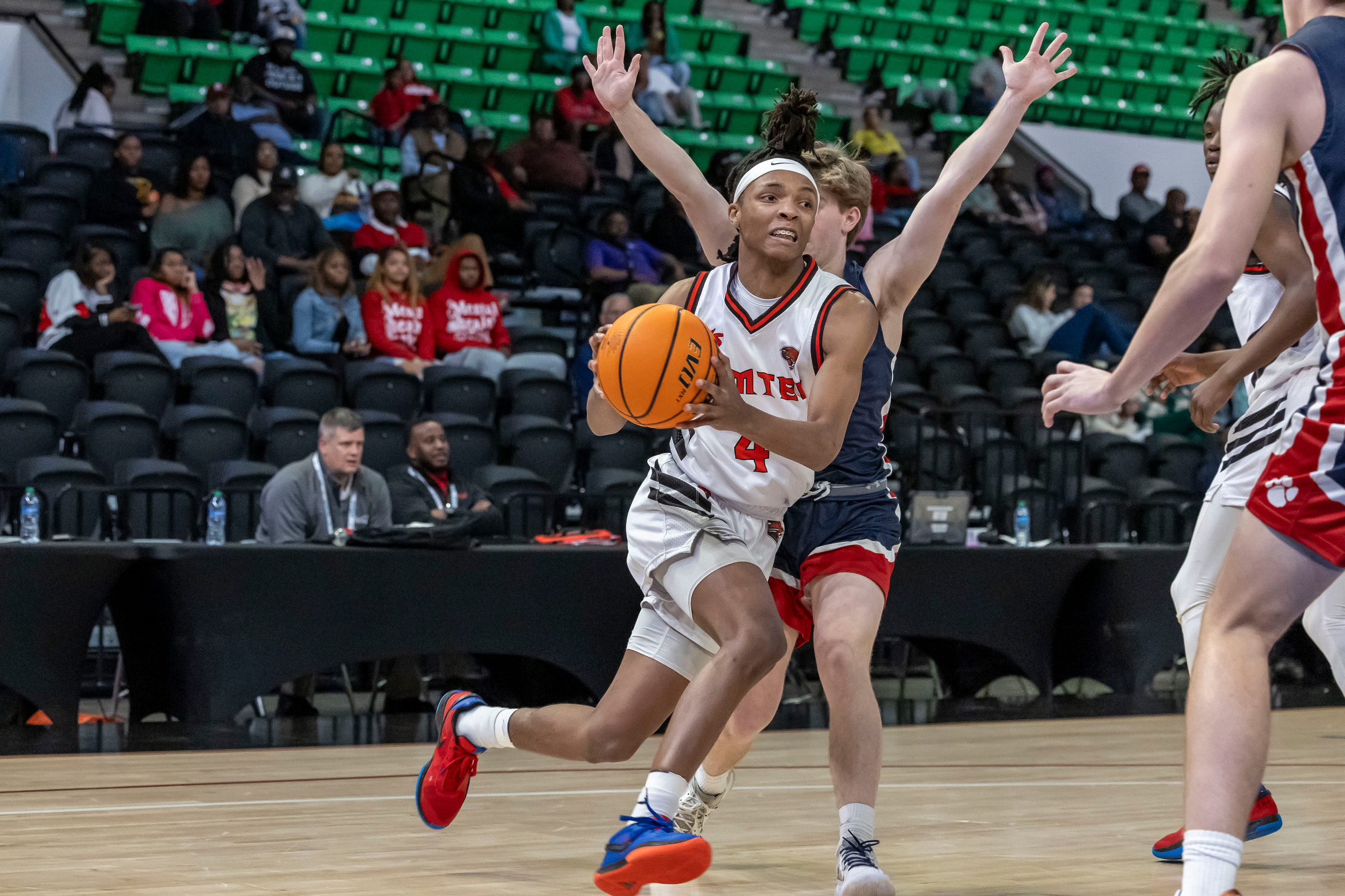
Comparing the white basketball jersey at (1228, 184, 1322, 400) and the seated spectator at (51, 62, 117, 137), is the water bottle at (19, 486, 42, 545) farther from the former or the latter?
the seated spectator at (51, 62, 117, 137)

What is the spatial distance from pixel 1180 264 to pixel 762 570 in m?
1.27

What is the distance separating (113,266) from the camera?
344 inches

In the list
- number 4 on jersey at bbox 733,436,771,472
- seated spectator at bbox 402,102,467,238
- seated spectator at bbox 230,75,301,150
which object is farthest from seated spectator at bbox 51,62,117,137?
number 4 on jersey at bbox 733,436,771,472

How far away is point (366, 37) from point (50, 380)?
21.9 feet

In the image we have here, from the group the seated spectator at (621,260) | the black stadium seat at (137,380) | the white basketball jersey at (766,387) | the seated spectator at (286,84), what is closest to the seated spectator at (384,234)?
the seated spectator at (621,260)

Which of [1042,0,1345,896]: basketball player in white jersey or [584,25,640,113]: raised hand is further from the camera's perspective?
[584,25,640,113]: raised hand

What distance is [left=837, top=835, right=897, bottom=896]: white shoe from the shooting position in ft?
10.5

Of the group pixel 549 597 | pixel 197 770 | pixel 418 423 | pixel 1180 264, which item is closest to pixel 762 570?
pixel 1180 264

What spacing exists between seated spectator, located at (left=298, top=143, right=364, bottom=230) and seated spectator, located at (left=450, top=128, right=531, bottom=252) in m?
0.78

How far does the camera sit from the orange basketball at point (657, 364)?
2936mm

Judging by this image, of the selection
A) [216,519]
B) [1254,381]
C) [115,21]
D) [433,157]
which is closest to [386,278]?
[433,157]

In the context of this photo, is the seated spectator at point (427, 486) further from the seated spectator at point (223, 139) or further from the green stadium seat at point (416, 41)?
the green stadium seat at point (416, 41)

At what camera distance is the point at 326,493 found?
23.2 feet

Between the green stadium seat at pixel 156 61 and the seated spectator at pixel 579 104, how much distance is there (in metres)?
3.15
